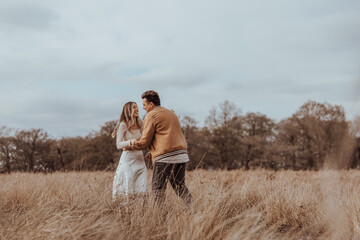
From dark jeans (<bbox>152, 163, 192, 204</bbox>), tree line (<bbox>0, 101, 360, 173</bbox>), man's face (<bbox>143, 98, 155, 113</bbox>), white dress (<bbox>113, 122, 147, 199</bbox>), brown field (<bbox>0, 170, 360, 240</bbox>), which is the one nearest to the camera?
brown field (<bbox>0, 170, 360, 240</bbox>)

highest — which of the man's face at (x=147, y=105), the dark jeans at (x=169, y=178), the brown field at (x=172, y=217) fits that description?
the man's face at (x=147, y=105)

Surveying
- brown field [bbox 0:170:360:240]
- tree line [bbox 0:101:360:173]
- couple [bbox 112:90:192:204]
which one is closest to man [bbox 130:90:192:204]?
couple [bbox 112:90:192:204]

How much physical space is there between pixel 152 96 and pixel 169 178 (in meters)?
1.22

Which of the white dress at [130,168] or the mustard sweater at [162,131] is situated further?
the white dress at [130,168]

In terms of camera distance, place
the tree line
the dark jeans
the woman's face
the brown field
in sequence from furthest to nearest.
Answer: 1. the tree line
2. the woman's face
3. the dark jeans
4. the brown field

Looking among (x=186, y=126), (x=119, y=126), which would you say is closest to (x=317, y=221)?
(x=119, y=126)

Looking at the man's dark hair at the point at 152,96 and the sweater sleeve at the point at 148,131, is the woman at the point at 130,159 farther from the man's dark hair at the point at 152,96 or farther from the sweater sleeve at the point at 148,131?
the man's dark hair at the point at 152,96

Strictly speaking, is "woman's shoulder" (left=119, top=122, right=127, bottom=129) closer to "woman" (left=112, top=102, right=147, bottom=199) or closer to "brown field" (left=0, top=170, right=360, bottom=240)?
"woman" (left=112, top=102, right=147, bottom=199)

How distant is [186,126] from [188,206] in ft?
89.8

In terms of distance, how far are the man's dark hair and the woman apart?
0.90 m

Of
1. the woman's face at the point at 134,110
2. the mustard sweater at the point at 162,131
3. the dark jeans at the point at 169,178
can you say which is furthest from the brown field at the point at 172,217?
the woman's face at the point at 134,110

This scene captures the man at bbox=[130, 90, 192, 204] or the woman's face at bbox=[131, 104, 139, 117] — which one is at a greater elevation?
the woman's face at bbox=[131, 104, 139, 117]

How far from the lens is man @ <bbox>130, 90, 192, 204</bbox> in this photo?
4836 mm

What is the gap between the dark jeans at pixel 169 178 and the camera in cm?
475
